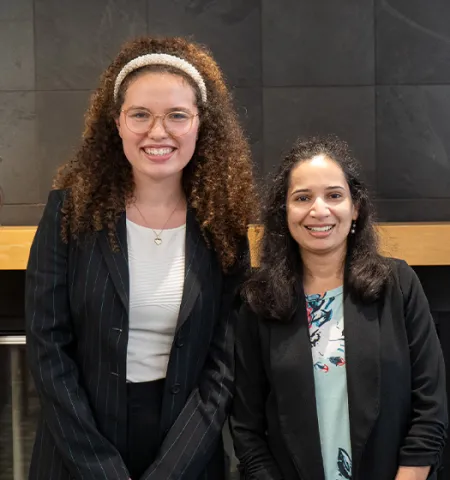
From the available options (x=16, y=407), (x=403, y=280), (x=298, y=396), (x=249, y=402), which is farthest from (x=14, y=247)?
(x=403, y=280)

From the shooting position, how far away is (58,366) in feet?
4.95

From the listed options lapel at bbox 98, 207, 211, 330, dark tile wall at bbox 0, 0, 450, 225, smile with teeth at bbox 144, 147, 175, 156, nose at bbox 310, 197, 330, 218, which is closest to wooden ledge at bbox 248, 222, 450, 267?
dark tile wall at bbox 0, 0, 450, 225

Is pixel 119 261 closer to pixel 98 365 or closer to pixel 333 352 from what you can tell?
pixel 98 365

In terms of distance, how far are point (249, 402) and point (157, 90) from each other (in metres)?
0.71

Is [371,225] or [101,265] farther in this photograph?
[371,225]

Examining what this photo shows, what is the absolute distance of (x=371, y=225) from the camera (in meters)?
1.64

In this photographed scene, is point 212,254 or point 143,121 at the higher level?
point 143,121

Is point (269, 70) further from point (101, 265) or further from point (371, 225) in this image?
point (101, 265)

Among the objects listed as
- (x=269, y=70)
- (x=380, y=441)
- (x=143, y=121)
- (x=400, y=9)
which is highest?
(x=400, y=9)

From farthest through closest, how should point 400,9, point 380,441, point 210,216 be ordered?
1. point 400,9
2. point 210,216
3. point 380,441

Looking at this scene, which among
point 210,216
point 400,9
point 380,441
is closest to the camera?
point 380,441

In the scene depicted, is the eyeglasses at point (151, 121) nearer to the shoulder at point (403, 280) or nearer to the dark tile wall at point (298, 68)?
the shoulder at point (403, 280)

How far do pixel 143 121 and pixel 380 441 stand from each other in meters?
0.84


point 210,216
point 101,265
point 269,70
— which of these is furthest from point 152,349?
point 269,70
